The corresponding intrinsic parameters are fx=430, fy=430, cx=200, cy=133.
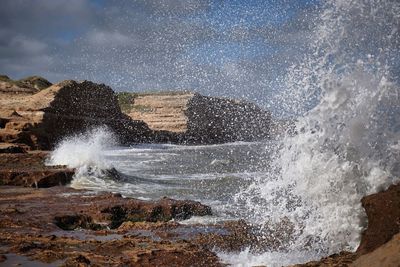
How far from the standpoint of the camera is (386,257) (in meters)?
2.96

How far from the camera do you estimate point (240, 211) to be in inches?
386

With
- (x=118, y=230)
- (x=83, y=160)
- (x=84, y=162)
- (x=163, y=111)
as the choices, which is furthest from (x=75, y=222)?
(x=163, y=111)

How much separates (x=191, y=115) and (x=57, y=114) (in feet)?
172

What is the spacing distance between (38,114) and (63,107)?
5247 mm

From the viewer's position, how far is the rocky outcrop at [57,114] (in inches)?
1141

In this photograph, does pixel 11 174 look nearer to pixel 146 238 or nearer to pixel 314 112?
pixel 146 238

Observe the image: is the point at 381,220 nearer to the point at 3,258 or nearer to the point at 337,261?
the point at 337,261

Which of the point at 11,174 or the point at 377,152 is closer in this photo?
the point at 377,152

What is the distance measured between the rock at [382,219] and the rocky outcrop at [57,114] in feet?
80.1

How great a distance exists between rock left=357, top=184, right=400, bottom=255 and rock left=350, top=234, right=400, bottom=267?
580 millimetres

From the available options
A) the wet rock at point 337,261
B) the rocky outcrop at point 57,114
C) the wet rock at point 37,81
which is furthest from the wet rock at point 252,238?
the wet rock at point 37,81

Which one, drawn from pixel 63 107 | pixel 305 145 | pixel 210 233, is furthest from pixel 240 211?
pixel 63 107

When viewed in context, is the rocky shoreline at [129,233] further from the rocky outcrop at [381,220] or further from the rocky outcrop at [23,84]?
the rocky outcrop at [23,84]

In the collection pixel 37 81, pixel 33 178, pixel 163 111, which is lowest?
pixel 33 178
